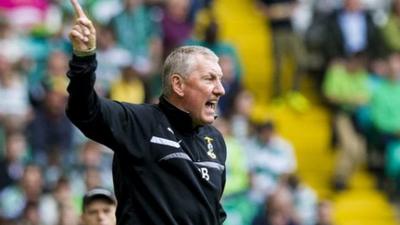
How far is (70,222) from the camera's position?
12602mm

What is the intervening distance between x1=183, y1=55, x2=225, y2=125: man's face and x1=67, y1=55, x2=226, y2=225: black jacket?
0.06 meters

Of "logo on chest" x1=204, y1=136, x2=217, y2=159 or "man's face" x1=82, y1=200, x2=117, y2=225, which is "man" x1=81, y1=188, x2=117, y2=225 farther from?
"logo on chest" x1=204, y1=136, x2=217, y2=159

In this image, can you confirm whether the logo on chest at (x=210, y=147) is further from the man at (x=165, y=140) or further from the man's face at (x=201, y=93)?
the man's face at (x=201, y=93)

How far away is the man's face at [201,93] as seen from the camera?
7.17m

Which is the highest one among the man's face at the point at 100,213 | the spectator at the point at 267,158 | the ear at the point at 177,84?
the ear at the point at 177,84

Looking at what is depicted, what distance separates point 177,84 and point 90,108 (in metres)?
0.62

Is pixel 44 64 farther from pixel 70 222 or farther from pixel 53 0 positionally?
pixel 70 222

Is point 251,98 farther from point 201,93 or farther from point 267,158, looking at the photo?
point 201,93

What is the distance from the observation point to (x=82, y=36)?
668 cm

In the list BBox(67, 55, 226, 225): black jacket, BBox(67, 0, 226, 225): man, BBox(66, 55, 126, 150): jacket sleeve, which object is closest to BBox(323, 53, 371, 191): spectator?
BBox(67, 0, 226, 225): man

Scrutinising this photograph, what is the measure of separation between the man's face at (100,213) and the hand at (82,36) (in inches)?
73.6

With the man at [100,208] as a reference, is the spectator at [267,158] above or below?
below

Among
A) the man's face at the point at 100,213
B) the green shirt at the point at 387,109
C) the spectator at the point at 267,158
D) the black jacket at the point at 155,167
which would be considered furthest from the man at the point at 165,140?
the green shirt at the point at 387,109

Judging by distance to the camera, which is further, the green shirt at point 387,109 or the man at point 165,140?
the green shirt at point 387,109
